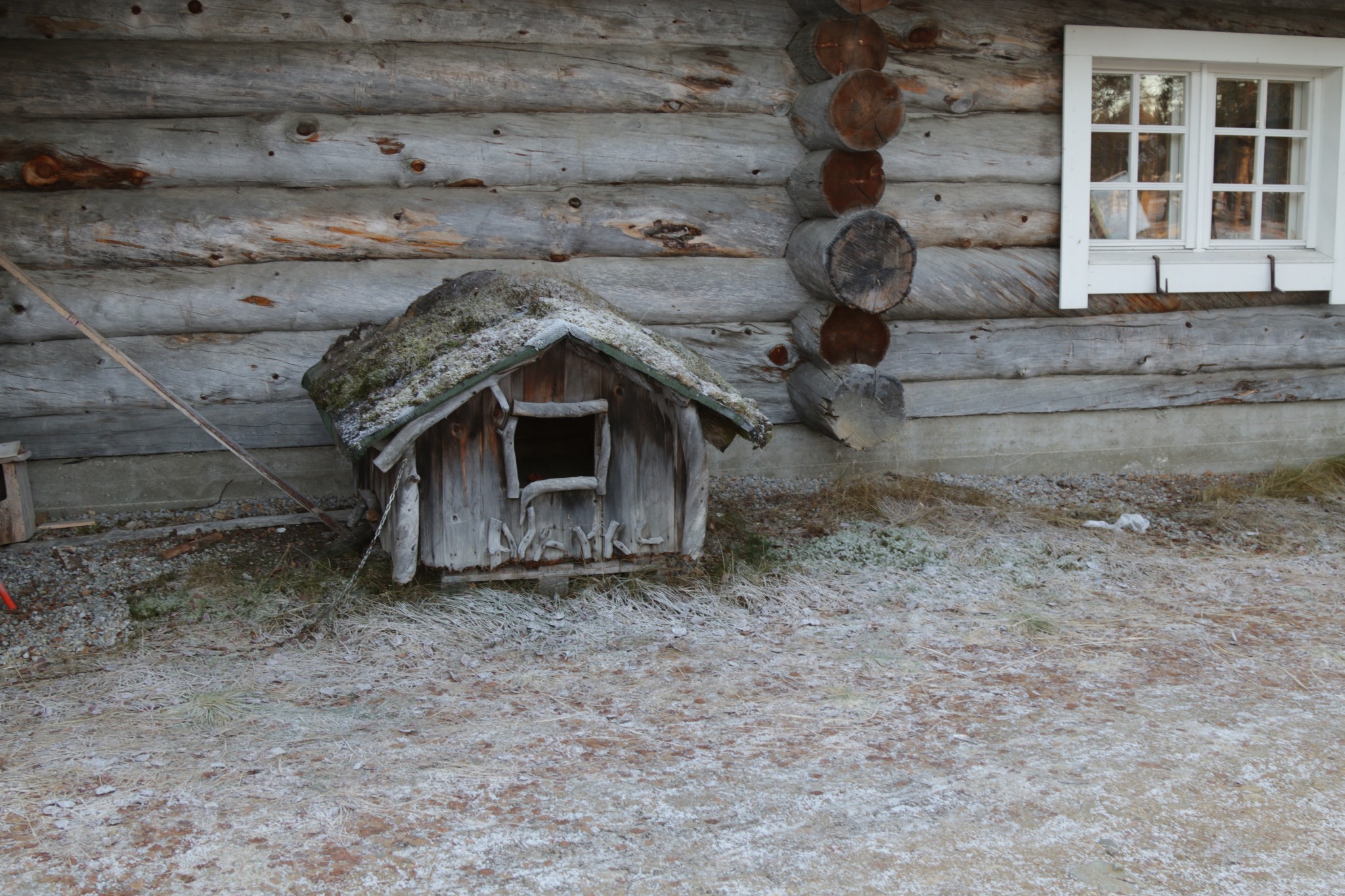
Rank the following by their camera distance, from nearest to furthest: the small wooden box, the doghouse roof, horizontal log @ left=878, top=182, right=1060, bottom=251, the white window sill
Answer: the doghouse roof
the small wooden box
horizontal log @ left=878, top=182, right=1060, bottom=251
the white window sill

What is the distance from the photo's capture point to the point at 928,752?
344 centimetres

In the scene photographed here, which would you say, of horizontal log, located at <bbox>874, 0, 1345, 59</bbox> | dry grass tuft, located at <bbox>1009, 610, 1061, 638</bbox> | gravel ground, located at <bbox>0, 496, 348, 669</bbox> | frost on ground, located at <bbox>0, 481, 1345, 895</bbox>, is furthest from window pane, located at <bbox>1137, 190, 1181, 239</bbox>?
gravel ground, located at <bbox>0, 496, 348, 669</bbox>

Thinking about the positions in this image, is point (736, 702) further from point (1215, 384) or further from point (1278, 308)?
point (1278, 308)

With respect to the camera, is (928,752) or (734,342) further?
(734,342)

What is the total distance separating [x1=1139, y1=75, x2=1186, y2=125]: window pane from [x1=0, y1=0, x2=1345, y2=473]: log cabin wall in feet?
1.13

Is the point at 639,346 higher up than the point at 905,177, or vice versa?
the point at 905,177

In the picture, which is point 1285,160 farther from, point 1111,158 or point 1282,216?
point 1111,158

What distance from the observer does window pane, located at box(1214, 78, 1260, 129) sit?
682cm

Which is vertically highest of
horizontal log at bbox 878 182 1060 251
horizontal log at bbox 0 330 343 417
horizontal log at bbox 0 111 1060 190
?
horizontal log at bbox 0 111 1060 190

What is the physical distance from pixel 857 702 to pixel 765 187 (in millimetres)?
3194

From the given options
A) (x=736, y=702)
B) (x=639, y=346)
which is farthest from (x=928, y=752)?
(x=639, y=346)

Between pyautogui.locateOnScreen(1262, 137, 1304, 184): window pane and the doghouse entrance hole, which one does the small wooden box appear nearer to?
the doghouse entrance hole

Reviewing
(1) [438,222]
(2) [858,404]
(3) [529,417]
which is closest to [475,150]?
(1) [438,222]

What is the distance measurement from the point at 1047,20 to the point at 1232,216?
5.73 ft
